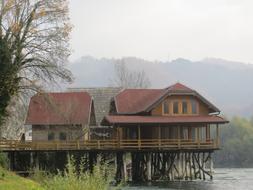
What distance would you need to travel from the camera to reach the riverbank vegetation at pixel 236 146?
370ft

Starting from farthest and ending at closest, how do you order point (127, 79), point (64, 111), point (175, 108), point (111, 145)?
1. point (127, 79)
2. point (64, 111)
3. point (175, 108)
4. point (111, 145)

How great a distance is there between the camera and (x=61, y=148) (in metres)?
51.7

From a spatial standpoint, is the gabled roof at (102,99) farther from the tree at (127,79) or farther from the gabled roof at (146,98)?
the tree at (127,79)

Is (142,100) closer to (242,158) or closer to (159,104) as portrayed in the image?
(159,104)

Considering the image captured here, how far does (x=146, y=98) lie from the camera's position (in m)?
61.2

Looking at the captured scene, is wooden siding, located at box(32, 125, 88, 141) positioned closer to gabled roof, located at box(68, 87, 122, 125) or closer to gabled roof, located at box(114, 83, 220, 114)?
gabled roof, located at box(114, 83, 220, 114)

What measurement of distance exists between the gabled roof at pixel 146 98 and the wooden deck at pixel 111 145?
13.9 feet

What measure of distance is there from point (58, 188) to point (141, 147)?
109 ft

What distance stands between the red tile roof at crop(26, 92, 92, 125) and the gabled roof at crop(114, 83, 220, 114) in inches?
162

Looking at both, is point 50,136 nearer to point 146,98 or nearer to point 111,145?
point 146,98

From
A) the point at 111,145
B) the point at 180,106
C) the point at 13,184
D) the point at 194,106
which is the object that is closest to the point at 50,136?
the point at 111,145

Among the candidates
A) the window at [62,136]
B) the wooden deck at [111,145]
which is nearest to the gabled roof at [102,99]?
the window at [62,136]

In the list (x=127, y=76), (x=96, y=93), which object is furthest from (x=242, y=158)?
(x=96, y=93)

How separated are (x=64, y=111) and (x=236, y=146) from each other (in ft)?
207
